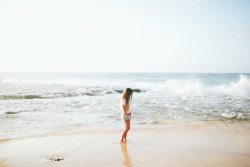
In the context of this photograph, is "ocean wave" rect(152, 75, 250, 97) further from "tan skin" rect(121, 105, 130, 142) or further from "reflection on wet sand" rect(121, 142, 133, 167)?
"reflection on wet sand" rect(121, 142, 133, 167)

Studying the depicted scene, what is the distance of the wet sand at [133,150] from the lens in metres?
4.13

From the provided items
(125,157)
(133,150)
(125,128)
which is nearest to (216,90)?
(125,128)

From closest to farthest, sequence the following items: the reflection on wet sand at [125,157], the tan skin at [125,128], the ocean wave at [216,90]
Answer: the reflection on wet sand at [125,157] < the tan skin at [125,128] < the ocean wave at [216,90]

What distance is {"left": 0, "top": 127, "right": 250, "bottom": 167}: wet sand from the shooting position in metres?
4.13

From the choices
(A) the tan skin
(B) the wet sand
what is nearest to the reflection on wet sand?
(B) the wet sand

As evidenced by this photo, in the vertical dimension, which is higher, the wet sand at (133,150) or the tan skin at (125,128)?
the tan skin at (125,128)

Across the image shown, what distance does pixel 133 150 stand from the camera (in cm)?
484

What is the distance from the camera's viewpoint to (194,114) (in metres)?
9.44

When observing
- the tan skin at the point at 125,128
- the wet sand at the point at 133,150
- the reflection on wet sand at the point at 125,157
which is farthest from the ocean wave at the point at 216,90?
the reflection on wet sand at the point at 125,157

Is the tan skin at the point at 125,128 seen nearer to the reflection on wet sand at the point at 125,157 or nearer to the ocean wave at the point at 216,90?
the reflection on wet sand at the point at 125,157

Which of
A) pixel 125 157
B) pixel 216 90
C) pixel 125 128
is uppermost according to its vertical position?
pixel 216 90

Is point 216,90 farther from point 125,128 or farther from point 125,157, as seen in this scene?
point 125,157

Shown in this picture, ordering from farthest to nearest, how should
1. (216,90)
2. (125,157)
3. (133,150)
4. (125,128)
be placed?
1. (216,90)
2. (125,128)
3. (133,150)
4. (125,157)

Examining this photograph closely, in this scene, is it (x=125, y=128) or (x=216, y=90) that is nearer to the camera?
→ (x=125, y=128)
